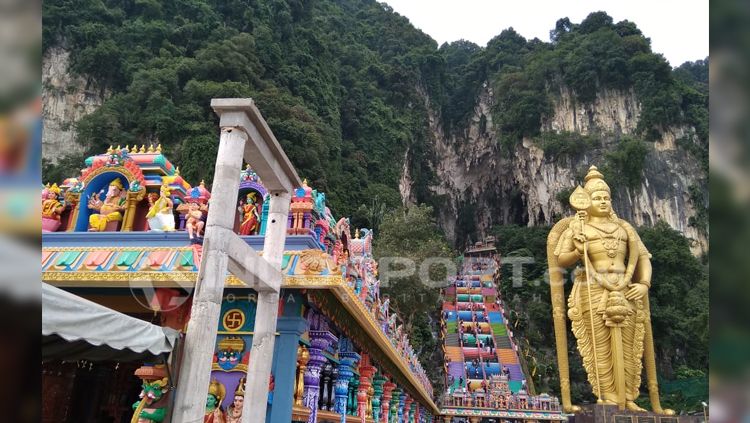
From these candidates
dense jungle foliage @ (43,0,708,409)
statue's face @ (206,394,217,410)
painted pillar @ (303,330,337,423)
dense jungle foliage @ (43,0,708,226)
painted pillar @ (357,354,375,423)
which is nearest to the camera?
statue's face @ (206,394,217,410)

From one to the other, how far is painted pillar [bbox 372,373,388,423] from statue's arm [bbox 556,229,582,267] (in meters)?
4.54

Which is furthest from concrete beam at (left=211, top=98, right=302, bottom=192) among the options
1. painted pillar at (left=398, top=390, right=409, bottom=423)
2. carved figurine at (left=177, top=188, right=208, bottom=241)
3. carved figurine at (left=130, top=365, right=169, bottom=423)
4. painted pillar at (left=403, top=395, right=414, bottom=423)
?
painted pillar at (left=403, top=395, right=414, bottom=423)

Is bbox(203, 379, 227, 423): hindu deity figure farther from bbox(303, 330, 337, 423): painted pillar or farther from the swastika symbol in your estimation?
bbox(303, 330, 337, 423): painted pillar

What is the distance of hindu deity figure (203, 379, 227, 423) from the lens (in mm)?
5738

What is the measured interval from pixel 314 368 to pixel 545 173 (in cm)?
4234

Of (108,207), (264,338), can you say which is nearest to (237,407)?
(264,338)

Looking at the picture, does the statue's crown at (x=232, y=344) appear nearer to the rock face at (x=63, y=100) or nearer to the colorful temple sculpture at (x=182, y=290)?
the colorful temple sculpture at (x=182, y=290)

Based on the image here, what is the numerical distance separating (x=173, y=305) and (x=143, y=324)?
102 inches

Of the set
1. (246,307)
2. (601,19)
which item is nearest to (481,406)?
(246,307)

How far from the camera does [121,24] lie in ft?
111

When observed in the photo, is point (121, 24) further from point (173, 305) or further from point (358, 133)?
point (173, 305)

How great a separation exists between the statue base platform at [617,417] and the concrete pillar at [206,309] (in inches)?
299

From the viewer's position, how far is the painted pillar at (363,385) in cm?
869

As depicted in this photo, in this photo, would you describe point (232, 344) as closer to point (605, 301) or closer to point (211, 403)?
point (211, 403)
